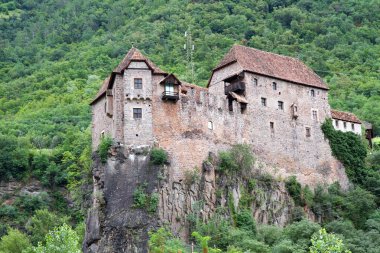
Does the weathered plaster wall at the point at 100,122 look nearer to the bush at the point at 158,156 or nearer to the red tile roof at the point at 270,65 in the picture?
the bush at the point at 158,156

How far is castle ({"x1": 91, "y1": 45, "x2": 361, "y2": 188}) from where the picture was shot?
70312 millimetres

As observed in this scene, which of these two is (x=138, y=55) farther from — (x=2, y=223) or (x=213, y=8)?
(x=213, y=8)

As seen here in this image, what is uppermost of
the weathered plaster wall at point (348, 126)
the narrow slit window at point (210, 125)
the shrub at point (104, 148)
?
the weathered plaster wall at point (348, 126)

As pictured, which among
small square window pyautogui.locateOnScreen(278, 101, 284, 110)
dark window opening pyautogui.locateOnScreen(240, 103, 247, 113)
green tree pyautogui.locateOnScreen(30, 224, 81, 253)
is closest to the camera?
green tree pyautogui.locateOnScreen(30, 224, 81, 253)

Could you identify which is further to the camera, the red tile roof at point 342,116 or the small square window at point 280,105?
the red tile roof at point 342,116

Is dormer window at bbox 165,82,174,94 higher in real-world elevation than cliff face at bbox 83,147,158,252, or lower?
higher

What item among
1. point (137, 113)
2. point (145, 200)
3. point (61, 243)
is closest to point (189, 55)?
point (137, 113)

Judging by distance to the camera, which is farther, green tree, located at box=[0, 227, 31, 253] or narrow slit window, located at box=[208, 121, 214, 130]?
green tree, located at box=[0, 227, 31, 253]

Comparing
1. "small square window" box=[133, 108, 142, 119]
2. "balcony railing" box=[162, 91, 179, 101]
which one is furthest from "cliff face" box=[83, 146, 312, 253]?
"balcony railing" box=[162, 91, 179, 101]

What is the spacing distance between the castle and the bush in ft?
2.61

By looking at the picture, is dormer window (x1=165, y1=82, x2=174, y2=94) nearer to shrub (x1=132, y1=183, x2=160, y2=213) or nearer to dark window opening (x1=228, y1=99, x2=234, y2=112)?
dark window opening (x1=228, y1=99, x2=234, y2=112)

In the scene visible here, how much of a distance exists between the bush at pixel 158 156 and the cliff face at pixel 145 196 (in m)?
0.38

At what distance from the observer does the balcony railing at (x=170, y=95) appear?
232ft

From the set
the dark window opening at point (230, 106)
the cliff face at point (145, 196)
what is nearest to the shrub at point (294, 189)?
the cliff face at point (145, 196)
